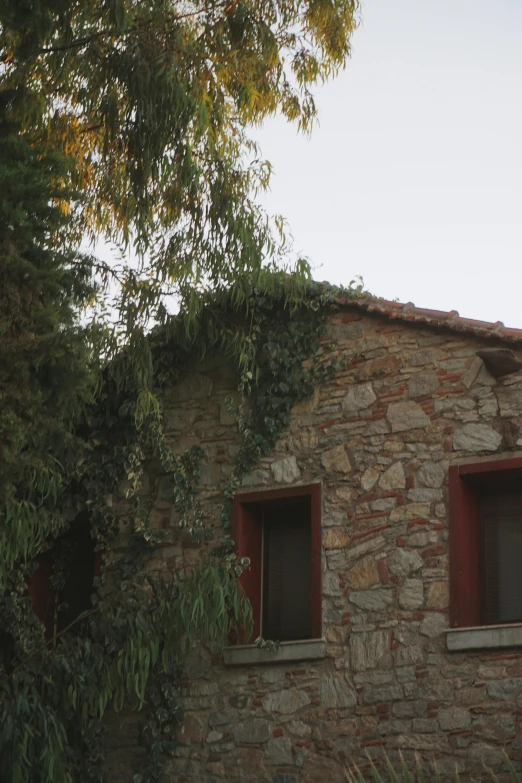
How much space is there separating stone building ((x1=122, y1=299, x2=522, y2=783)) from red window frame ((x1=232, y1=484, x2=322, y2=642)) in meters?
0.02

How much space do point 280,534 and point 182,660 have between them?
1.41 m

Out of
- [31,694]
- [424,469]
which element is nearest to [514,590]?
[424,469]

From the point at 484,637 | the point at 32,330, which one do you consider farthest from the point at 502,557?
the point at 32,330

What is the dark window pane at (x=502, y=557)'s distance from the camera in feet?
30.6

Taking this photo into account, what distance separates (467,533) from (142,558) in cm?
306

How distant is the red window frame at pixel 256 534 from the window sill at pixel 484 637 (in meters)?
1.31

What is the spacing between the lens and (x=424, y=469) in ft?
31.8

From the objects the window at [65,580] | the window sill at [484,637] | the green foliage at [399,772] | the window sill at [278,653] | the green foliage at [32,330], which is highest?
the green foliage at [32,330]

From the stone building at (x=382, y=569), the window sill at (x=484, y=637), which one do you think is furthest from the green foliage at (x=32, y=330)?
the window sill at (x=484, y=637)

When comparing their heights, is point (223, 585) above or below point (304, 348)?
below

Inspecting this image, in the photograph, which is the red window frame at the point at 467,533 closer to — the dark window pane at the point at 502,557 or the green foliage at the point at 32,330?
the dark window pane at the point at 502,557

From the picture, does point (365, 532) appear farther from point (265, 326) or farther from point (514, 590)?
point (265, 326)

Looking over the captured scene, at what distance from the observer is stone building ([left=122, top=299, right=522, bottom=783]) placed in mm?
9031

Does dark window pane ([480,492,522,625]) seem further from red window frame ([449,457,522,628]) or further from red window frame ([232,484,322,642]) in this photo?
red window frame ([232,484,322,642])
